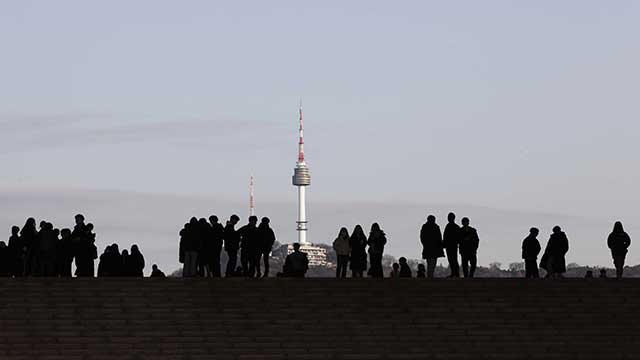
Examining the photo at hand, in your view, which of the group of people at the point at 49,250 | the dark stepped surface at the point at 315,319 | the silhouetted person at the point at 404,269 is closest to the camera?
the dark stepped surface at the point at 315,319

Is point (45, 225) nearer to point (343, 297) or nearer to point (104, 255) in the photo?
point (104, 255)

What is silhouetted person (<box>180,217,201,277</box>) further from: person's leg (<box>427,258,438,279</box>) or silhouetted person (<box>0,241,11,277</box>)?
person's leg (<box>427,258,438,279</box>)

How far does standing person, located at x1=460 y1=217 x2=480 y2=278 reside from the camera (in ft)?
95.2

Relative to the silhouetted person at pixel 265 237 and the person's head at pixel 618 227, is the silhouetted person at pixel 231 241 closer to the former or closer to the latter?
the silhouetted person at pixel 265 237

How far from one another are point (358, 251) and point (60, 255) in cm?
543

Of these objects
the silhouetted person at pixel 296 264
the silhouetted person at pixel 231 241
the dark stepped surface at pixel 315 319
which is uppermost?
the silhouetted person at pixel 231 241

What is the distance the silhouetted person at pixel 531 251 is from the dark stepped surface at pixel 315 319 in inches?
70.6

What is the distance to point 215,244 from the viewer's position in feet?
95.3

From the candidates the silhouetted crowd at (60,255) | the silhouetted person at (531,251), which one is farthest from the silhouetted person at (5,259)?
the silhouetted person at (531,251)

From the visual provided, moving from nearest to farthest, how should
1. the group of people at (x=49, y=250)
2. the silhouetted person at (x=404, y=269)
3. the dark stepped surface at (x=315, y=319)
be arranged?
the dark stepped surface at (x=315, y=319), the group of people at (x=49, y=250), the silhouetted person at (x=404, y=269)

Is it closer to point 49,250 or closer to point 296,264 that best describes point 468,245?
point 296,264

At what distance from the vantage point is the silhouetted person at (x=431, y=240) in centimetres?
2914

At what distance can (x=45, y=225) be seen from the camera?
28.2m

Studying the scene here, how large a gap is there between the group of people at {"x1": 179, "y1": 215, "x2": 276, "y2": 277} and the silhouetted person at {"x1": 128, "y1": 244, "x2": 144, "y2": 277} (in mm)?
729
